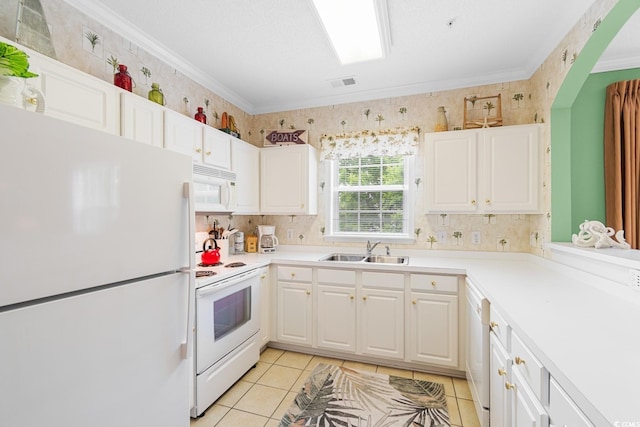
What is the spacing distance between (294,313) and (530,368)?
1932 mm

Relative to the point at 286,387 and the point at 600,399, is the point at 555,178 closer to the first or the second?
the point at 600,399

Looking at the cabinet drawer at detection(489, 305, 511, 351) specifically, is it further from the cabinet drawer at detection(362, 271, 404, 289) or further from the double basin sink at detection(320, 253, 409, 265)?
the double basin sink at detection(320, 253, 409, 265)

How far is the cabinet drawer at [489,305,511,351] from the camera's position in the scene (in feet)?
4.16

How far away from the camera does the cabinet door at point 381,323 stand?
2.35 meters

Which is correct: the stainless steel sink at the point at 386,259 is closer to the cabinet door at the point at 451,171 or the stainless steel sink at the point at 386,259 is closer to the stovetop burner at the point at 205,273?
the cabinet door at the point at 451,171

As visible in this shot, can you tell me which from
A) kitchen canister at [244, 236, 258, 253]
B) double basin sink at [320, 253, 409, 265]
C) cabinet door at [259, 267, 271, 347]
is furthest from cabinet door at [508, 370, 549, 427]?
kitchen canister at [244, 236, 258, 253]

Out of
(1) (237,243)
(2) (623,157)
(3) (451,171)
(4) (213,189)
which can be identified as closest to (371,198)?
(3) (451,171)

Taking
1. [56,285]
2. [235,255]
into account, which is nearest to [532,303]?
[56,285]

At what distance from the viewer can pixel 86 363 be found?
966mm

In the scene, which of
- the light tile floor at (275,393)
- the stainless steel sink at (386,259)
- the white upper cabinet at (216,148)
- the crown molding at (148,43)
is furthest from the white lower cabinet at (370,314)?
the crown molding at (148,43)

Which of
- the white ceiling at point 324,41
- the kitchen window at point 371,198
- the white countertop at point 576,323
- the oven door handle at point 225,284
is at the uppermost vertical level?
the white ceiling at point 324,41

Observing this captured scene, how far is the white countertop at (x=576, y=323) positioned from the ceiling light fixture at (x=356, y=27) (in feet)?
5.70

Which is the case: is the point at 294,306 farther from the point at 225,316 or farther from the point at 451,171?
the point at 451,171

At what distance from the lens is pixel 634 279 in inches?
53.9
